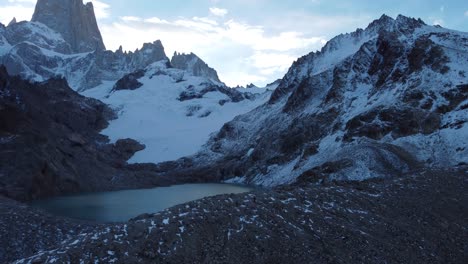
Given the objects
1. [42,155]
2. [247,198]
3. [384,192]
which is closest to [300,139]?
[42,155]

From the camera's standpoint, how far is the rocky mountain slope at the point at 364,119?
60.5 meters

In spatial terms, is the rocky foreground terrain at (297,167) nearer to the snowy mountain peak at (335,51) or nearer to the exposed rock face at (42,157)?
the exposed rock face at (42,157)

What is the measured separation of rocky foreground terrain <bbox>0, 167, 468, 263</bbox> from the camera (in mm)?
18453

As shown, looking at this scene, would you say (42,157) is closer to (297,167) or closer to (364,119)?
(297,167)

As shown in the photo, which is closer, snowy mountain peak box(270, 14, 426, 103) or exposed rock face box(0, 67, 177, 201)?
exposed rock face box(0, 67, 177, 201)

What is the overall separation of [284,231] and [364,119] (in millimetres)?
61328

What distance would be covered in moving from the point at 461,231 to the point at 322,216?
27.2 ft

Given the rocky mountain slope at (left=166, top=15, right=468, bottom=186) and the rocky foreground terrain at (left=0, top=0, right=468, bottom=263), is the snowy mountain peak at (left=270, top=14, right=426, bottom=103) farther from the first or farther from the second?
the rocky foreground terrain at (left=0, top=0, right=468, bottom=263)

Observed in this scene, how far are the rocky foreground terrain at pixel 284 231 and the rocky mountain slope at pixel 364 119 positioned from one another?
27.1m

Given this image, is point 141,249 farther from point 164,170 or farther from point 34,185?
point 164,170

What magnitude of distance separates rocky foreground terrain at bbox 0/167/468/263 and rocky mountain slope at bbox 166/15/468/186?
88.8 ft

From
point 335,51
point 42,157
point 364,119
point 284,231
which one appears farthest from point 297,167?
point 335,51

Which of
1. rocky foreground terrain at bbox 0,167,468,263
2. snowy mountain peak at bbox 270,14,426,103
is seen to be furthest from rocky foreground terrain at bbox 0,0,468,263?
snowy mountain peak at bbox 270,14,426,103

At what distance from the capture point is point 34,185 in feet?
253
